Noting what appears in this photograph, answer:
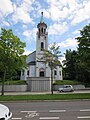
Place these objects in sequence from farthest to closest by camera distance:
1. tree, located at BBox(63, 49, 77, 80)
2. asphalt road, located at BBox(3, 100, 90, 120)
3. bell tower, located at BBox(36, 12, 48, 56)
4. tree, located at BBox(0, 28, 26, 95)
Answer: tree, located at BBox(63, 49, 77, 80) → bell tower, located at BBox(36, 12, 48, 56) → tree, located at BBox(0, 28, 26, 95) → asphalt road, located at BBox(3, 100, 90, 120)

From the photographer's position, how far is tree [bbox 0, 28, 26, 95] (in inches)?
1106

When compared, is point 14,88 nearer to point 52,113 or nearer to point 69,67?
point 69,67

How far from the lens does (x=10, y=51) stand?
1112 inches

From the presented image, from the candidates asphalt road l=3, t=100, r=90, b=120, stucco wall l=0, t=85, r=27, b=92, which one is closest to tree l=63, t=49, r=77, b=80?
stucco wall l=0, t=85, r=27, b=92

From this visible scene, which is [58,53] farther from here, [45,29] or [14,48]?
[45,29]

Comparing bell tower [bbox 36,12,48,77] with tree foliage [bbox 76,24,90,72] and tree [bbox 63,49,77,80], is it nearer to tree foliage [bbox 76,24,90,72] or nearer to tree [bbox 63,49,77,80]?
tree [bbox 63,49,77,80]

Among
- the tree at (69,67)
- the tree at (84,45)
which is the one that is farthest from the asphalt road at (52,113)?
the tree at (69,67)

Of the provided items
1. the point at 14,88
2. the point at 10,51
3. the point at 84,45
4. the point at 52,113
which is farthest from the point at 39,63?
the point at 52,113

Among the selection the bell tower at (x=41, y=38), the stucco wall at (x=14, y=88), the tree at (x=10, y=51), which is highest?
the bell tower at (x=41, y=38)

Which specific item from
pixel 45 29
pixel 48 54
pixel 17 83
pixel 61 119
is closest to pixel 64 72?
pixel 45 29

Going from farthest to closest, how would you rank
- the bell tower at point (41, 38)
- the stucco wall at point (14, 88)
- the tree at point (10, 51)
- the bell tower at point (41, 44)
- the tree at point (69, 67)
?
the tree at point (69, 67)
the bell tower at point (41, 38)
the bell tower at point (41, 44)
the stucco wall at point (14, 88)
the tree at point (10, 51)

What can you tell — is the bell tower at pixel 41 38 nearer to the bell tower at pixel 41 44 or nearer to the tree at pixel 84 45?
the bell tower at pixel 41 44

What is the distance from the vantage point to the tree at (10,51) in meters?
28.1

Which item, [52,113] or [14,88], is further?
[14,88]
